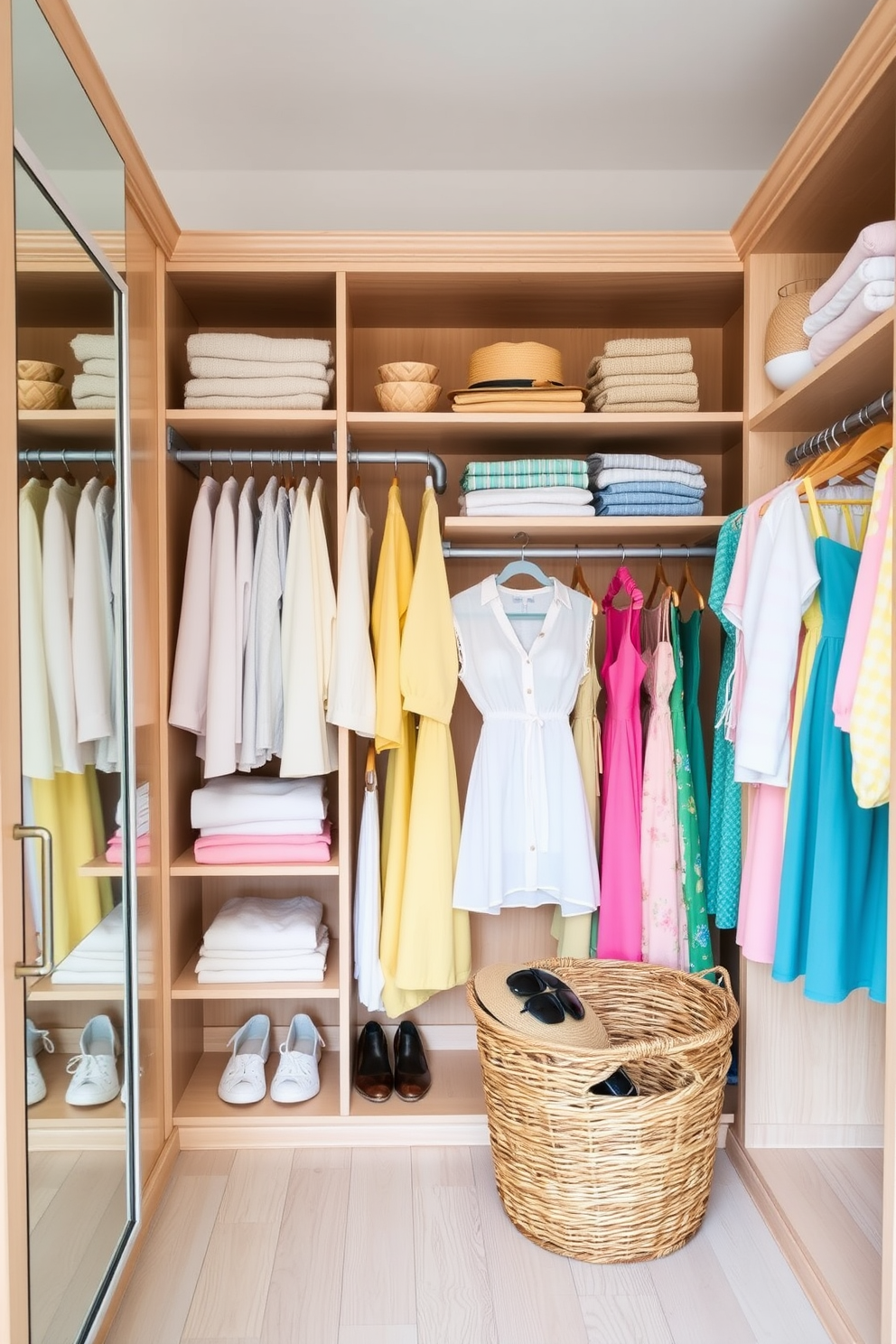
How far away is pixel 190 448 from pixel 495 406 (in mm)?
824

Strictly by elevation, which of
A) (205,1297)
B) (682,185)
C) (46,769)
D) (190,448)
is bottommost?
(205,1297)

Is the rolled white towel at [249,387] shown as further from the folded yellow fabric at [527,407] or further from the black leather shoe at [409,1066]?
the black leather shoe at [409,1066]

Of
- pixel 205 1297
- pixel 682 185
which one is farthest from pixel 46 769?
pixel 682 185

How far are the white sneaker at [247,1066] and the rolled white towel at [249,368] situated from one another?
5.71 feet

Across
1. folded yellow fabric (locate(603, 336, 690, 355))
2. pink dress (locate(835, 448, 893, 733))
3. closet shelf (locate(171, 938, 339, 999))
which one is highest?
folded yellow fabric (locate(603, 336, 690, 355))

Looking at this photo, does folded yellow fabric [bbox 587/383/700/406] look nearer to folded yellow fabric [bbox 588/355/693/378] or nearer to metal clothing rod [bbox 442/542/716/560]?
folded yellow fabric [bbox 588/355/693/378]

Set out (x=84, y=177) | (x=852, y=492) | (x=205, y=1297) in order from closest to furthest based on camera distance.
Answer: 1. (x=84, y=177)
2. (x=205, y=1297)
3. (x=852, y=492)

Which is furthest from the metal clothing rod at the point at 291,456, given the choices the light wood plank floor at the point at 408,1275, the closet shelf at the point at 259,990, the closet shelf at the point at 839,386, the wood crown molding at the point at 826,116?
the light wood plank floor at the point at 408,1275

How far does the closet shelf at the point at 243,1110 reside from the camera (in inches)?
88.5

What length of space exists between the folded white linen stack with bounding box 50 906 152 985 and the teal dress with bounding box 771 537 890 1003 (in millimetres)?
1246

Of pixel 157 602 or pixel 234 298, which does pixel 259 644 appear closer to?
pixel 157 602

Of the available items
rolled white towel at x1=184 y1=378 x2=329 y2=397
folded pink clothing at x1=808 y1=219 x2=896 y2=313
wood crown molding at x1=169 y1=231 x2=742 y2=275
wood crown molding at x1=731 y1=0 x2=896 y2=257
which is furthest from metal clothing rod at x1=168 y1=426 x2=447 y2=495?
folded pink clothing at x1=808 y1=219 x2=896 y2=313

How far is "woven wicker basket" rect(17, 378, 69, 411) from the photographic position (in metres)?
1.25

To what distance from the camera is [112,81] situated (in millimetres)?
2293
